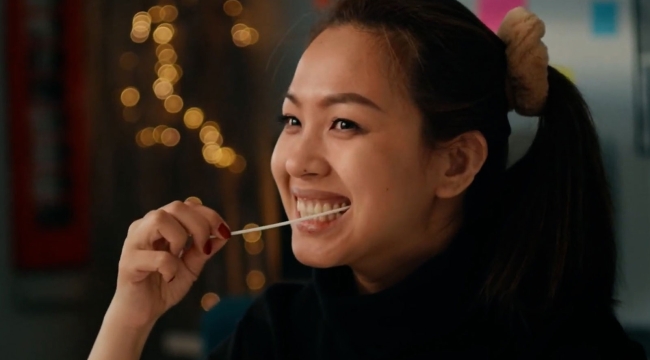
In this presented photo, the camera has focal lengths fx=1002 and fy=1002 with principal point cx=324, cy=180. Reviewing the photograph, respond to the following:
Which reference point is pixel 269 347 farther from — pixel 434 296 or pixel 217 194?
pixel 217 194

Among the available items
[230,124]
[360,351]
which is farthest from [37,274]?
[360,351]

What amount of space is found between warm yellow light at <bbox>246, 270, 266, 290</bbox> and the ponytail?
6.16 ft

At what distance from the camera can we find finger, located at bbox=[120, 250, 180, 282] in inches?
47.6

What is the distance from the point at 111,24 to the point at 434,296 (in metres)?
2.33

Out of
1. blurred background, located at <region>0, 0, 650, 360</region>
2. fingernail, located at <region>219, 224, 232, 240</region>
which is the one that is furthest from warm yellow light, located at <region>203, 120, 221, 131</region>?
fingernail, located at <region>219, 224, 232, 240</region>

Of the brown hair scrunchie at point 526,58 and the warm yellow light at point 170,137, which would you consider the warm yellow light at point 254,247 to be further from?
the brown hair scrunchie at point 526,58

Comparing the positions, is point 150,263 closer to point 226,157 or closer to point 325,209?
point 325,209

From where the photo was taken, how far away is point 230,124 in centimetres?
308

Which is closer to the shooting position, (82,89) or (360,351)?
(360,351)

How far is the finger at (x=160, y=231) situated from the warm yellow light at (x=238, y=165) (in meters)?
1.83

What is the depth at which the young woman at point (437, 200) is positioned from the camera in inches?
42.8

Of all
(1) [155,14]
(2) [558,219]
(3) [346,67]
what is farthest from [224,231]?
(1) [155,14]

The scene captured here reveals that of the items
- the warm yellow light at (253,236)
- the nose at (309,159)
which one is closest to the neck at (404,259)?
the nose at (309,159)

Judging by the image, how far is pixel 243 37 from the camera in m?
3.04
